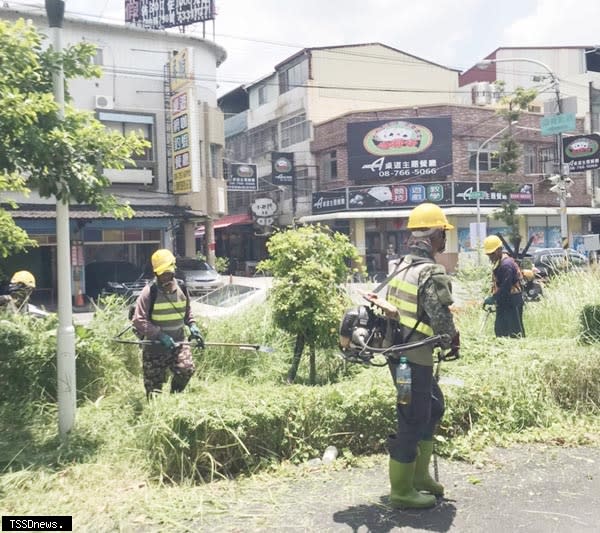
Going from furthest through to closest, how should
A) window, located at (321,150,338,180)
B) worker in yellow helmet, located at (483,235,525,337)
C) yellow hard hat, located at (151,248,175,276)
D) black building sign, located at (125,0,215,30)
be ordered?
window, located at (321,150,338,180) → black building sign, located at (125,0,215,30) → worker in yellow helmet, located at (483,235,525,337) → yellow hard hat, located at (151,248,175,276)

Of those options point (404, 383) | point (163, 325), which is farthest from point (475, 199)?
point (404, 383)

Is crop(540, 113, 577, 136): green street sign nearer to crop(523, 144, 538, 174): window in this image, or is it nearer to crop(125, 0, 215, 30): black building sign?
crop(523, 144, 538, 174): window

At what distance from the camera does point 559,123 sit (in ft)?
58.3

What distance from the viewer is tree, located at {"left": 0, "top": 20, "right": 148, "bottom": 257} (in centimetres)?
439

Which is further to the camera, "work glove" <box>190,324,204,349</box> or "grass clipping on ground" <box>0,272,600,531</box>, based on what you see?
"work glove" <box>190,324,204,349</box>

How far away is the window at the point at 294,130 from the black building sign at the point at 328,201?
171 inches

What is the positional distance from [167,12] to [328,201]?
11.9 meters

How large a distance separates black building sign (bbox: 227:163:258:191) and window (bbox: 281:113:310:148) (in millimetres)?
4913

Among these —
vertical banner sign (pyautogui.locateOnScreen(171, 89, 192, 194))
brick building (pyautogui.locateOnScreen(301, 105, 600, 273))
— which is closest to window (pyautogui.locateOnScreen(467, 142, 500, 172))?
brick building (pyautogui.locateOnScreen(301, 105, 600, 273))

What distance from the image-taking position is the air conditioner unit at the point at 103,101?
76.0 feet

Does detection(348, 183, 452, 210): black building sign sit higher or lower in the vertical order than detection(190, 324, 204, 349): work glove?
higher

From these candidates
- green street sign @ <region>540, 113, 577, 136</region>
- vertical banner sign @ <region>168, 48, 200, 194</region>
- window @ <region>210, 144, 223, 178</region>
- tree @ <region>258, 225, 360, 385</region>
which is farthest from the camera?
window @ <region>210, 144, 223, 178</region>

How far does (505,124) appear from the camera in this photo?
31.8 m

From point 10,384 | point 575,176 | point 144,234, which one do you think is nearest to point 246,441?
point 10,384
